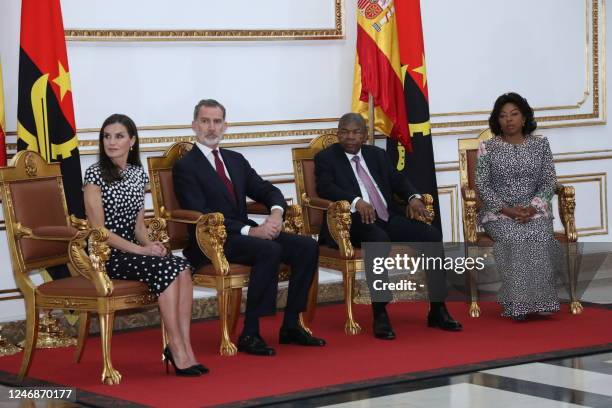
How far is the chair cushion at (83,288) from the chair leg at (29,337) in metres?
0.09

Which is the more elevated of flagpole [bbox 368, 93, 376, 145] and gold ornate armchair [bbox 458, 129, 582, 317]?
flagpole [bbox 368, 93, 376, 145]

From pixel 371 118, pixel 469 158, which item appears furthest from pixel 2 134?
pixel 469 158

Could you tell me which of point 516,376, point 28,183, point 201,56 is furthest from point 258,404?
point 201,56

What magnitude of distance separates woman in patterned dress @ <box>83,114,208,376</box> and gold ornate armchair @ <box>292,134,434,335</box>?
1142mm

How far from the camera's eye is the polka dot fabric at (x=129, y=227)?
537cm

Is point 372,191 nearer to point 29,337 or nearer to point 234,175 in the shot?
point 234,175

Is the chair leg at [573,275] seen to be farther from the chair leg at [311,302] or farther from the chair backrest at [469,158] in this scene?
the chair leg at [311,302]

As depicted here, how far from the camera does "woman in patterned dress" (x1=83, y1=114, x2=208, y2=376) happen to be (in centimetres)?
536

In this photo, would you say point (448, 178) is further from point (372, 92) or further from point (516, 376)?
point (516, 376)

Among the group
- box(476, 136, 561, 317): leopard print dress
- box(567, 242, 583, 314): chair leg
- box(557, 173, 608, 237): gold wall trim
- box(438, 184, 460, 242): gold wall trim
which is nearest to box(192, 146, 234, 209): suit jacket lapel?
box(476, 136, 561, 317): leopard print dress

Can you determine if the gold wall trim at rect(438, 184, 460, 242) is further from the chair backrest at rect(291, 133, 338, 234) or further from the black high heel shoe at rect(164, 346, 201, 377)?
the black high heel shoe at rect(164, 346, 201, 377)

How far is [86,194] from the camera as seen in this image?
551 centimetres

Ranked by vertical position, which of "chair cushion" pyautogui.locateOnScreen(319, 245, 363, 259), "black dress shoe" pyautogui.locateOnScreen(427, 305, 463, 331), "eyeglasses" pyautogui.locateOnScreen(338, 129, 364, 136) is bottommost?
"black dress shoe" pyautogui.locateOnScreen(427, 305, 463, 331)

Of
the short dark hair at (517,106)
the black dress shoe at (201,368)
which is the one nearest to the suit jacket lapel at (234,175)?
the black dress shoe at (201,368)
